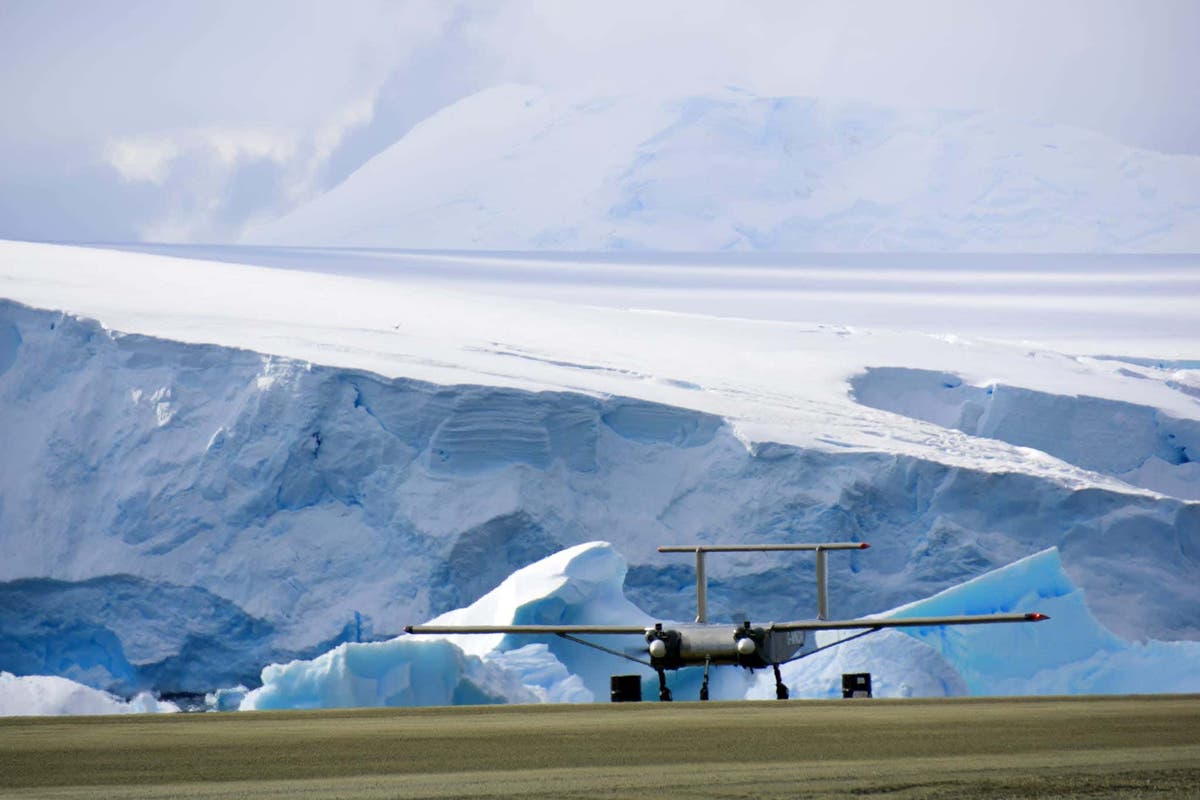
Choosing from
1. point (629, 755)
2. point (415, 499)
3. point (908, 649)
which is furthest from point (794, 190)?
point (629, 755)

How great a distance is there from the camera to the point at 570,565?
21078mm

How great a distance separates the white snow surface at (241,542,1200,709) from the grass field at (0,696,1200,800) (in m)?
8.80

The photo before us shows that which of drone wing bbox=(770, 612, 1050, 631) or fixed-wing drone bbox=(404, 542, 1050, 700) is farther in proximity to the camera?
fixed-wing drone bbox=(404, 542, 1050, 700)

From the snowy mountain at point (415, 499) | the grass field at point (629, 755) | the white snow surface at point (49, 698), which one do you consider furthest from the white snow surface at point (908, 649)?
the grass field at point (629, 755)

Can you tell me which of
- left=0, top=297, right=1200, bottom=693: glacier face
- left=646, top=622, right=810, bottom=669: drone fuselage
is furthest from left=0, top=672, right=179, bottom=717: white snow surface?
left=646, top=622, right=810, bottom=669: drone fuselage

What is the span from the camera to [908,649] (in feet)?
67.6

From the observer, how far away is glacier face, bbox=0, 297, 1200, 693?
77.3 feet

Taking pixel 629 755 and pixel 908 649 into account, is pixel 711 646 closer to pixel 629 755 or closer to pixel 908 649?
pixel 908 649

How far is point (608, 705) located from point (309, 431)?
11.4m

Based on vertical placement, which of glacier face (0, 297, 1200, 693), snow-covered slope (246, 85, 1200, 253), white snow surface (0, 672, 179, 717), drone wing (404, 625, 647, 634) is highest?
snow-covered slope (246, 85, 1200, 253)

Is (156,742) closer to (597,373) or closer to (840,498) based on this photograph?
(840,498)

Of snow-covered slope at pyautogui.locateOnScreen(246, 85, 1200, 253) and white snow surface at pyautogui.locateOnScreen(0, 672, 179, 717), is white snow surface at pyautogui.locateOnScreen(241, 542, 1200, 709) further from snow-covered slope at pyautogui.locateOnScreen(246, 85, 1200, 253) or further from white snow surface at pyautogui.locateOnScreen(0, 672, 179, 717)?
snow-covered slope at pyautogui.locateOnScreen(246, 85, 1200, 253)

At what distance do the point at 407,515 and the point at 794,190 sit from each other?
5689 cm

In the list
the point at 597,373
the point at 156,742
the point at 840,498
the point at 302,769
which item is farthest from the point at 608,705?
the point at 597,373
